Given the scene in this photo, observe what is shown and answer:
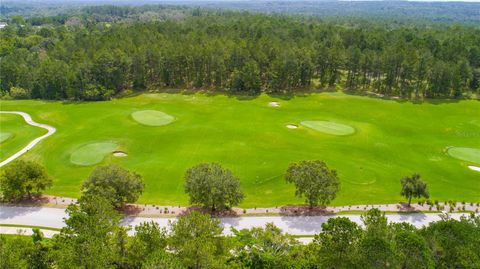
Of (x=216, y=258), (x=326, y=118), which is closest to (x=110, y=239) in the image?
(x=216, y=258)

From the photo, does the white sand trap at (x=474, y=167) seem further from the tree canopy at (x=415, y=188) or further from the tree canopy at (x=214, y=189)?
the tree canopy at (x=214, y=189)

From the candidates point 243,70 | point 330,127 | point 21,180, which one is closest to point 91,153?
point 21,180

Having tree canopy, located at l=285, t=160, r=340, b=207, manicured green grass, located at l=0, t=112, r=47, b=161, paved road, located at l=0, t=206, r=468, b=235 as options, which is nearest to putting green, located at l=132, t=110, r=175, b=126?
manicured green grass, located at l=0, t=112, r=47, b=161

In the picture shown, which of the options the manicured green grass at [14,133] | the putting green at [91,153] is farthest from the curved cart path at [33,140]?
the putting green at [91,153]

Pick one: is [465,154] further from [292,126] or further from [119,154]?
[119,154]

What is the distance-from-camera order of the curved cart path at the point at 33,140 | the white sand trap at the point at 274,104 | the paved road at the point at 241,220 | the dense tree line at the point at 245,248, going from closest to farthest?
the dense tree line at the point at 245,248 → the paved road at the point at 241,220 → the curved cart path at the point at 33,140 → the white sand trap at the point at 274,104

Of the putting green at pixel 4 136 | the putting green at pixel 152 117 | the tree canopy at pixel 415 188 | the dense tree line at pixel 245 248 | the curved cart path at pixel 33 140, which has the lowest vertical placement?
the curved cart path at pixel 33 140

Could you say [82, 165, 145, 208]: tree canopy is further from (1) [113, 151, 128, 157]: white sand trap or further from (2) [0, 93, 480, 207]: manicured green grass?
(1) [113, 151, 128, 157]: white sand trap
